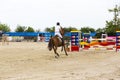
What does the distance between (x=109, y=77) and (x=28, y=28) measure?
10008 cm

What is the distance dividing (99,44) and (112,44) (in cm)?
120

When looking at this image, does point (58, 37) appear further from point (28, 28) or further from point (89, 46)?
point (28, 28)

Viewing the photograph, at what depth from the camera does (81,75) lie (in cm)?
1473

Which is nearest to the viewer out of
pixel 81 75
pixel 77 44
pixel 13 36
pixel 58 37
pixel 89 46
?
pixel 81 75

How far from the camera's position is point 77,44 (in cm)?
3195

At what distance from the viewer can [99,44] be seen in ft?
113

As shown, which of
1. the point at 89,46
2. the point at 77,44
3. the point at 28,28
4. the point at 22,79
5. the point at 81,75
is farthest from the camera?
the point at 28,28

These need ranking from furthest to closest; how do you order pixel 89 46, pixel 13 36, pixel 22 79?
1. pixel 13 36
2. pixel 89 46
3. pixel 22 79

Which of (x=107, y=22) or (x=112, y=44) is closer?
(x=112, y=44)

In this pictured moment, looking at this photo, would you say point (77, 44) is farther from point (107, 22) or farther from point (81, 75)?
point (107, 22)

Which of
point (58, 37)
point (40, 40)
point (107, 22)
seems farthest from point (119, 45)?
point (107, 22)

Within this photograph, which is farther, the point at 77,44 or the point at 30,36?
the point at 30,36

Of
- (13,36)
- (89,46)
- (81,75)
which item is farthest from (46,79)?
(13,36)

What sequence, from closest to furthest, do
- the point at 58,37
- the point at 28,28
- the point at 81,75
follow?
the point at 81,75 → the point at 58,37 → the point at 28,28
